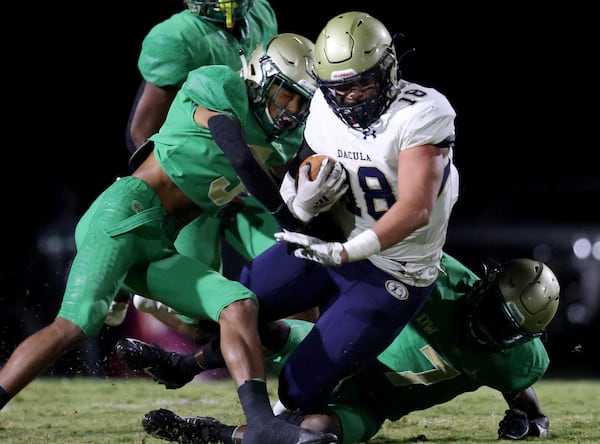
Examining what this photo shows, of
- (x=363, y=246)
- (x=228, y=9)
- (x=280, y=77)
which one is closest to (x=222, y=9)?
(x=228, y=9)

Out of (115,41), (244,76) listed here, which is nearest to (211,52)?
(244,76)

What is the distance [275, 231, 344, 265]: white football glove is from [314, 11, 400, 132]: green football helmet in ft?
1.23

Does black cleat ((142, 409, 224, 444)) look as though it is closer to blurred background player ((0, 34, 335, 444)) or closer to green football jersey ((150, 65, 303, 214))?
blurred background player ((0, 34, 335, 444))

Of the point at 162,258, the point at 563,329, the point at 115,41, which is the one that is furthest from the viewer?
the point at 115,41

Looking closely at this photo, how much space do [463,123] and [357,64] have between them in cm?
532

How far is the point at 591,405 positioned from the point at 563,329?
105 inches

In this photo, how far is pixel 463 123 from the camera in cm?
842

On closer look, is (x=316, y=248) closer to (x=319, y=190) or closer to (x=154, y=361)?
(x=319, y=190)

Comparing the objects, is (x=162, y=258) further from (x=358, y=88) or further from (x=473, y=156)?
(x=473, y=156)

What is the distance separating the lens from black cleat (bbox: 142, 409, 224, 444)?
3.56 metres

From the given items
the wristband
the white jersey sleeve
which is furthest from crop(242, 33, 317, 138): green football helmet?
the wristband

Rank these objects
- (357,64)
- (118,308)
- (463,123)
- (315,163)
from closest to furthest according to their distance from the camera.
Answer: (357,64)
(315,163)
(118,308)
(463,123)

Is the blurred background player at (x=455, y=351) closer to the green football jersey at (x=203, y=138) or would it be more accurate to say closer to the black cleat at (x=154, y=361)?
the black cleat at (x=154, y=361)

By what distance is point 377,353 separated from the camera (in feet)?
11.3
